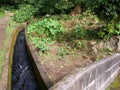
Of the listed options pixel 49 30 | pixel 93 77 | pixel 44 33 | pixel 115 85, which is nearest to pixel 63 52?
pixel 115 85

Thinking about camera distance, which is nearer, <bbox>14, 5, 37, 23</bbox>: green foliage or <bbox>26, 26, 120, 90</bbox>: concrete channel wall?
<bbox>26, 26, 120, 90</bbox>: concrete channel wall

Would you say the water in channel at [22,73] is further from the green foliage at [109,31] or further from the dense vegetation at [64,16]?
the green foliage at [109,31]

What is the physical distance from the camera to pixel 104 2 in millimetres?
Result: 7477

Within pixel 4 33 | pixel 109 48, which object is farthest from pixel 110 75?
pixel 4 33

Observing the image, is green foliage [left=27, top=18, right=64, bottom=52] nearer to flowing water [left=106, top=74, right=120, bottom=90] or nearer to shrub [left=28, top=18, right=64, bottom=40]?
shrub [left=28, top=18, right=64, bottom=40]

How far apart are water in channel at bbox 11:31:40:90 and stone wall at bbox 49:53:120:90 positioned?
2325 mm

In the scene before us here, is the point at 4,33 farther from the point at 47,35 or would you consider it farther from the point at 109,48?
the point at 109,48

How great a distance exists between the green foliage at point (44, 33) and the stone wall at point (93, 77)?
3.13 meters

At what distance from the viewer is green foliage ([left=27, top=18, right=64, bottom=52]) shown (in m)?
9.30

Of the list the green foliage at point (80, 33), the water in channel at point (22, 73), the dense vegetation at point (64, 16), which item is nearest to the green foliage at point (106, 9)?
the dense vegetation at point (64, 16)

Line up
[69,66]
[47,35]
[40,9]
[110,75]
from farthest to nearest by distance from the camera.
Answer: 1. [40,9]
2. [47,35]
3. [69,66]
4. [110,75]

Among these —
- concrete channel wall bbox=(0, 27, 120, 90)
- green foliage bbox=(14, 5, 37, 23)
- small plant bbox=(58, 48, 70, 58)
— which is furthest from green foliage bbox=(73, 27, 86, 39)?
green foliage bbox=(14, 5, 37, 23)

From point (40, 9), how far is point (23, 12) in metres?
1.23

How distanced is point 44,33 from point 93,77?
5990 mm
